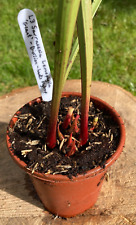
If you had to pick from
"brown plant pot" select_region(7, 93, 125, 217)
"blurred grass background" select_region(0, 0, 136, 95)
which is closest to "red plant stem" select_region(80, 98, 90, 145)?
"brown plant pot" select_region(7, 93, 125, 217)

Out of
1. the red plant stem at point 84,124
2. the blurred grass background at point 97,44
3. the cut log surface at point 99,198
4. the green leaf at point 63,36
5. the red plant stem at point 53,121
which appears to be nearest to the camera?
the green leaf at point 63,36

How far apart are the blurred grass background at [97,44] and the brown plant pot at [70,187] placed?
871 millimetres

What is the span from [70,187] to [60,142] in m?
0.17

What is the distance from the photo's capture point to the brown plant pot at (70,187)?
0.84 m

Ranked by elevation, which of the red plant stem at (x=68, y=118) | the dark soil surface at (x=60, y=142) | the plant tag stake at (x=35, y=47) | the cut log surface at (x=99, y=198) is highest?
the plant tag stake at (x=35, y=47)

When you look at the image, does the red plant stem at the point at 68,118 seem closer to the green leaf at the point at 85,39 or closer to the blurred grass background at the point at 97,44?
the green leaf at the point at 85,39

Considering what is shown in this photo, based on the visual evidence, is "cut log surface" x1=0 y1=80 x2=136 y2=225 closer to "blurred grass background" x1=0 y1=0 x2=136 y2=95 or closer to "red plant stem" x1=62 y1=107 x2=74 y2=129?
"red plant stem" x1=62 y1=107 x2=74 y2=129

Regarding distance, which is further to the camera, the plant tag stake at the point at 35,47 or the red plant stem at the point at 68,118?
the red plant stem at the point at 68,118

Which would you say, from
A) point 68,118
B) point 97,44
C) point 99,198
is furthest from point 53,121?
point 97,44

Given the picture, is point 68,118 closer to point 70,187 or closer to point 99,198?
point 70,187

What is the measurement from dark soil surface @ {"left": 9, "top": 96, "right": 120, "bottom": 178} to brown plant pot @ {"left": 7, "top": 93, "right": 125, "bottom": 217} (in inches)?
0.7

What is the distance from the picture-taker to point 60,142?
3.17 ft

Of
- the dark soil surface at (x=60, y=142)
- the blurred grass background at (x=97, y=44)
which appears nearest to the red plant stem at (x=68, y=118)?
the dark soil surface at (x=60, y=142)

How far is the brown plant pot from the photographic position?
84 cm
